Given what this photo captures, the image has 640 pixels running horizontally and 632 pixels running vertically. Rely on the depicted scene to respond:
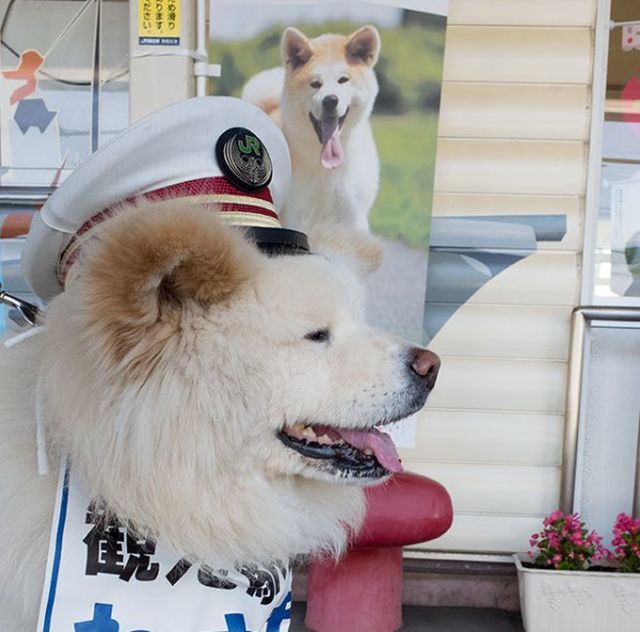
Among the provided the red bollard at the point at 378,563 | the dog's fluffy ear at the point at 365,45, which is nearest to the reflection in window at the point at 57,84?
the dog's fluffy ear at the point at 365,45

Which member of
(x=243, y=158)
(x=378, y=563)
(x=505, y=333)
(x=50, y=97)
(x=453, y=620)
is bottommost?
(x=453, y=620)

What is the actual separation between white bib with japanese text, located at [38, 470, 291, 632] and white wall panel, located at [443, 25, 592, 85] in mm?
2749

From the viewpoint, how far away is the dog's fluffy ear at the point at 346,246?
204cm

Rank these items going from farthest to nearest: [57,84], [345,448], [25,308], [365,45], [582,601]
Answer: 1. [57,84]
2. [365,45]
3. [582,601]
4. [25,308]
5. [345,448]

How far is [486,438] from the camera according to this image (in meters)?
3.89

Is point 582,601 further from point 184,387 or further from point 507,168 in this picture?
point 184,387

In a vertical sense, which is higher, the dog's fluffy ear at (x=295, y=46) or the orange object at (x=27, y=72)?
the dog's fluffy ear at (x=295, y=46)

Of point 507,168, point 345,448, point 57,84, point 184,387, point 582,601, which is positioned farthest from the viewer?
point 57,84

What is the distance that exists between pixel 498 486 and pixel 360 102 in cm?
196

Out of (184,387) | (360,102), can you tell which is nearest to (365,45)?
(360,102)

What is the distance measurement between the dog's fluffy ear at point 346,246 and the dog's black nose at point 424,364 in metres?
0.38

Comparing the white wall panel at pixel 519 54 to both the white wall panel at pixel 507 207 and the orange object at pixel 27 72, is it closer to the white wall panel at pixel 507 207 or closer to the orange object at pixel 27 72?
the white wall panel at pixel 507 207

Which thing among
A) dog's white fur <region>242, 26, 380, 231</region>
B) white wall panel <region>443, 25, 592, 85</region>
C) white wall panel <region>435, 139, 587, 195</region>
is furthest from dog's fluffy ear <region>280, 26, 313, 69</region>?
white wall panel <region>435, 139, 587, 195</region>

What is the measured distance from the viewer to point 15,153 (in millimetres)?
3957
